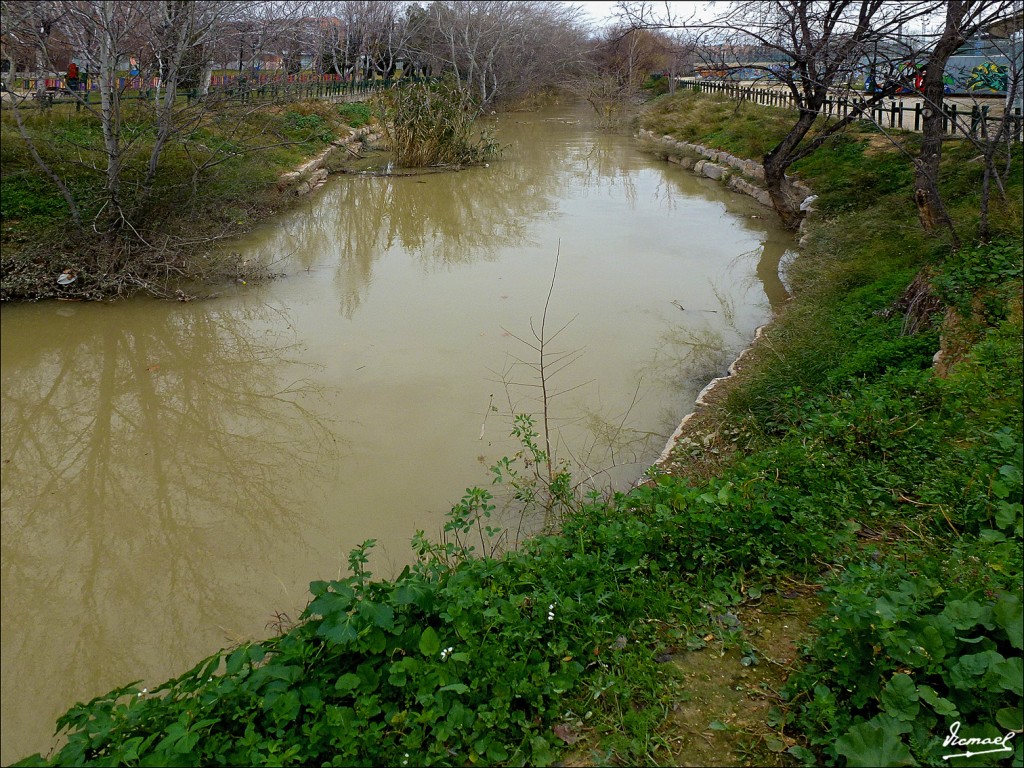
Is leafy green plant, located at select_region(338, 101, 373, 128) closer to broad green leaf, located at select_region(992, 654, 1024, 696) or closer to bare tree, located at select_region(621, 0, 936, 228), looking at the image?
bare tree, located at select_region(621, 0, 936, 228)

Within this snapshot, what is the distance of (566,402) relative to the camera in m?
4.98

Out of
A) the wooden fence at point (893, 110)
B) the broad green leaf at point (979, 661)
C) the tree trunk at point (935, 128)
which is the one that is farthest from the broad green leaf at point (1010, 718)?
the tree trunk at point (935, 128)

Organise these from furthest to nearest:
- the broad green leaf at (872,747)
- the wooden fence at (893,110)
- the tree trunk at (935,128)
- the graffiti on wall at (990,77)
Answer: the wooden fence at (893,110), the tree trunk at (935,128), the graffiti on wall at (990,77), the broad green leaf at (872,747)

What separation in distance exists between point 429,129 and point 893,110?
7435 millimetres

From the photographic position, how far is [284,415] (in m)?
4.73

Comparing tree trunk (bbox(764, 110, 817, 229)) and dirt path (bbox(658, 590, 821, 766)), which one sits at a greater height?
tree trunk (bbox(764, 110, 817, 229))

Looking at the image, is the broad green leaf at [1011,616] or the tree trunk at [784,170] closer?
the broad green leaf at [1011,616]

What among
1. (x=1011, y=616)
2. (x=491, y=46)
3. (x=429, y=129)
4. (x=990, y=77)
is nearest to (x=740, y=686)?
(x=1011, y=616)

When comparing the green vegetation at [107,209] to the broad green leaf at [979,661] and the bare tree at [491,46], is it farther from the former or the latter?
the bare tree at [491,46]

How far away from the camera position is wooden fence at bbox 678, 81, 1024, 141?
6.68 m

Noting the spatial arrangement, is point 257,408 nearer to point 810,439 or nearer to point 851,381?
point 810,439

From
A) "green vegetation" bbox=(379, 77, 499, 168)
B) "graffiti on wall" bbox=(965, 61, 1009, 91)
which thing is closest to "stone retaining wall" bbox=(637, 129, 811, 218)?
"graffiti on wall" bbox=(965, 61, 1009, 91)

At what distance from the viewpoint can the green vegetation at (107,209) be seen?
5.35 meters

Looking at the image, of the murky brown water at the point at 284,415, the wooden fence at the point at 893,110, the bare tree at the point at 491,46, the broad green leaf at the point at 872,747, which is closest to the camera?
the broad green leaf at the point at 872,747
